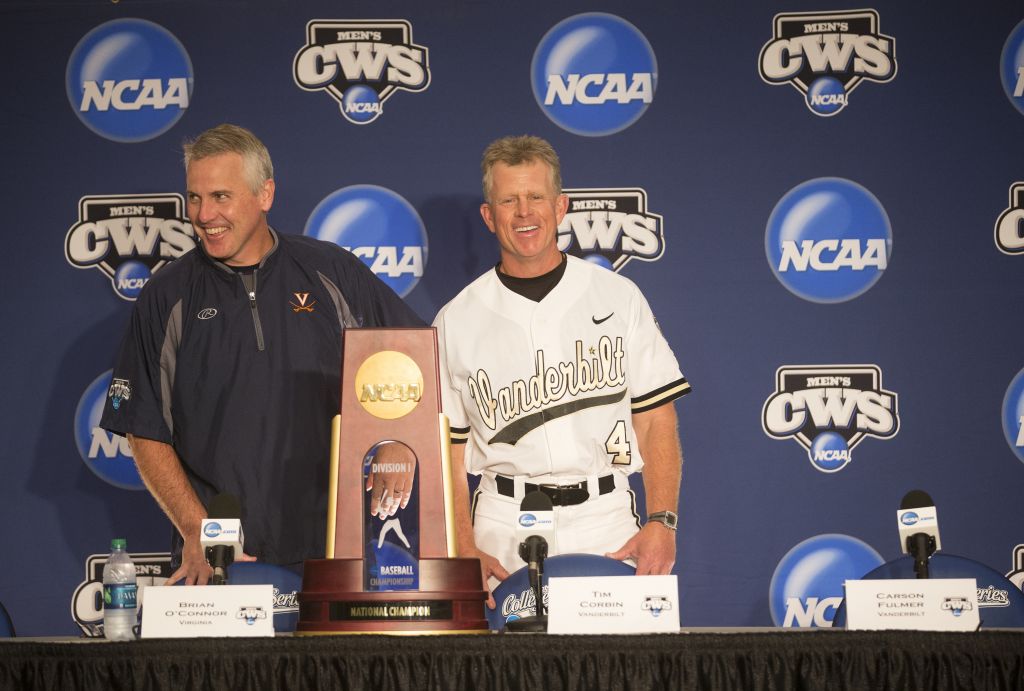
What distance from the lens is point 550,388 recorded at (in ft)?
9.27

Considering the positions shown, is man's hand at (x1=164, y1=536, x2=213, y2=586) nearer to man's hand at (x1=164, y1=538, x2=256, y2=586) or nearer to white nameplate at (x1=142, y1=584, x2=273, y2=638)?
man's hand at (x1=164, y1=538, x2=256, y2=586)

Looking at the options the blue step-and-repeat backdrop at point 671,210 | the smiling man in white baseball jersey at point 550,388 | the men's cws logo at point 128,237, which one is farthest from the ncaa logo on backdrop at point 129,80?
the smiling man in white baseball jersey at point 550,388

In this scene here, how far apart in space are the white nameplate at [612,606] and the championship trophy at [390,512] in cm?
14

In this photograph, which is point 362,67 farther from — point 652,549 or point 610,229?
point 652,549

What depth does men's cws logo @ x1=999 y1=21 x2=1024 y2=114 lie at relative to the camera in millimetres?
3514

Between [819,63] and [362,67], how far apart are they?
1546mm

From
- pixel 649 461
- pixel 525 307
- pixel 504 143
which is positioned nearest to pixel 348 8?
pixel 504 143

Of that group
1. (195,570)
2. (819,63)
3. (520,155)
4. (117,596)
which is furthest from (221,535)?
(819,63)

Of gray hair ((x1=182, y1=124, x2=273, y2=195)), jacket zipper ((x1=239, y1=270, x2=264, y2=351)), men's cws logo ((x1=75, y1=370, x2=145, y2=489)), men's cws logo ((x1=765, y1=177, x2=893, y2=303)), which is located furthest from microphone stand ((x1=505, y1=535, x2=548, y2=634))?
men's cws logo ((x1=75, y1=370, x2=145, y2=489))

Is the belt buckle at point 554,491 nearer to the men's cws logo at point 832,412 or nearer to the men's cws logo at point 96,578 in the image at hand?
the men's cws logo at point 832,412

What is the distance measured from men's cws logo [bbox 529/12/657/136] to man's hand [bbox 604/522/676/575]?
4.76ft

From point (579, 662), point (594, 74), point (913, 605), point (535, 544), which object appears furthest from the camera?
point (594, 74)

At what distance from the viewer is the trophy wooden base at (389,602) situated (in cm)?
164

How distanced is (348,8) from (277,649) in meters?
2.53
